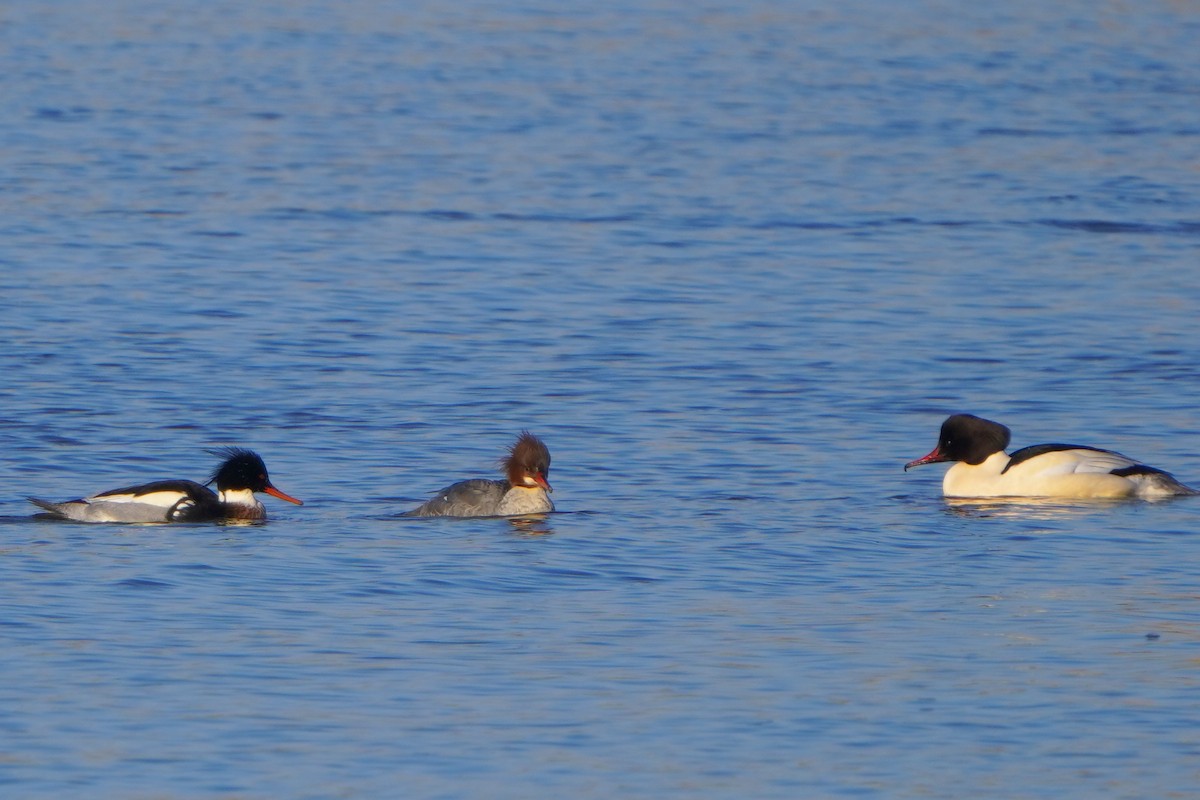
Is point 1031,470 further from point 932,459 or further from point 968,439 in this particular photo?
point 932,459

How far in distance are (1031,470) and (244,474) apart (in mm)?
5218

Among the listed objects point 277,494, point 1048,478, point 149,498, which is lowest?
point 1048,478

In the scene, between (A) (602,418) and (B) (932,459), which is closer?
(B) (932,459)

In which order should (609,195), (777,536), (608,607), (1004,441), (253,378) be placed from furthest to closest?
(609,195) < (253,378) < (1004,441) < (777,536) < (608,607)

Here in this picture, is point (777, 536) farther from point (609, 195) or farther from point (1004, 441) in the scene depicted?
point (609, 195)

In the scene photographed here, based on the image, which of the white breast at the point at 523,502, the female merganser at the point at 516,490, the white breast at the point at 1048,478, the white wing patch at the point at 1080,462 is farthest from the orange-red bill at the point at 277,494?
the white wing patch at the point at 1080,462

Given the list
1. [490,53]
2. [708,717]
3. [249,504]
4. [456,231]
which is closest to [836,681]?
[708,717]

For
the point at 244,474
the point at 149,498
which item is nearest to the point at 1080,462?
the point at 244,474

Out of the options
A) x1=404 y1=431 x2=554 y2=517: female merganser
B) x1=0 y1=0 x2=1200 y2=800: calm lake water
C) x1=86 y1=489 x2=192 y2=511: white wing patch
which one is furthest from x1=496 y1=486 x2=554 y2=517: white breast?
x1=86 y1=489 x2=192 y2=511: white wing patch

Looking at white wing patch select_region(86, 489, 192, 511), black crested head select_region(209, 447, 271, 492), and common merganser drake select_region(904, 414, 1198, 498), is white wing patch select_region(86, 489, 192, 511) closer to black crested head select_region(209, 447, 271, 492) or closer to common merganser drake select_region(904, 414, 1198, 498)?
black crested head select_region(209, 447, 271, 492)

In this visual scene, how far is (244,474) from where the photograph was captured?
1342 centimetres

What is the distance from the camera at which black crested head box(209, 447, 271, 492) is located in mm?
13375

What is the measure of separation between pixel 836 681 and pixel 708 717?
805mm

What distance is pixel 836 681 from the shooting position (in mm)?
9781
